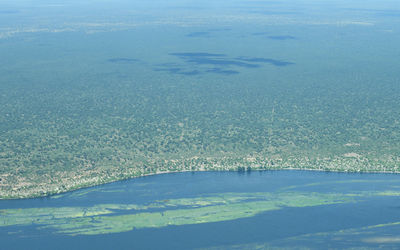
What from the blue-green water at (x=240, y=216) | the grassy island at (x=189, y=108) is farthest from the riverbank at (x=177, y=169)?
the blue-green water at (x=240, y=216)

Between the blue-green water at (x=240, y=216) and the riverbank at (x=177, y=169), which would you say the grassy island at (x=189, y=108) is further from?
the blue-green water at (x=240, y=216)

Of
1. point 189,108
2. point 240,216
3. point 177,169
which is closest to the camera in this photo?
point 240,216

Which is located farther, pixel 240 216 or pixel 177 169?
pixel 177 169

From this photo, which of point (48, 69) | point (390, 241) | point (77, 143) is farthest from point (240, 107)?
point (48, 69)

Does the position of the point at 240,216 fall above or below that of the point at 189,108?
below

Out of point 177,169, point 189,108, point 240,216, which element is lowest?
point 240,216

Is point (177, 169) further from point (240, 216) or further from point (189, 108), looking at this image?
point (189, 108)

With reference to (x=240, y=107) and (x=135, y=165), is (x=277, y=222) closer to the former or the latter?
(x=135, y=165)

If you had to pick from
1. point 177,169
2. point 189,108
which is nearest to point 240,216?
point 177,169

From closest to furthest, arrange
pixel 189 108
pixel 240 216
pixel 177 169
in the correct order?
1. pixel 240 216
2. pixel 177 169
3. pixel 189 108
